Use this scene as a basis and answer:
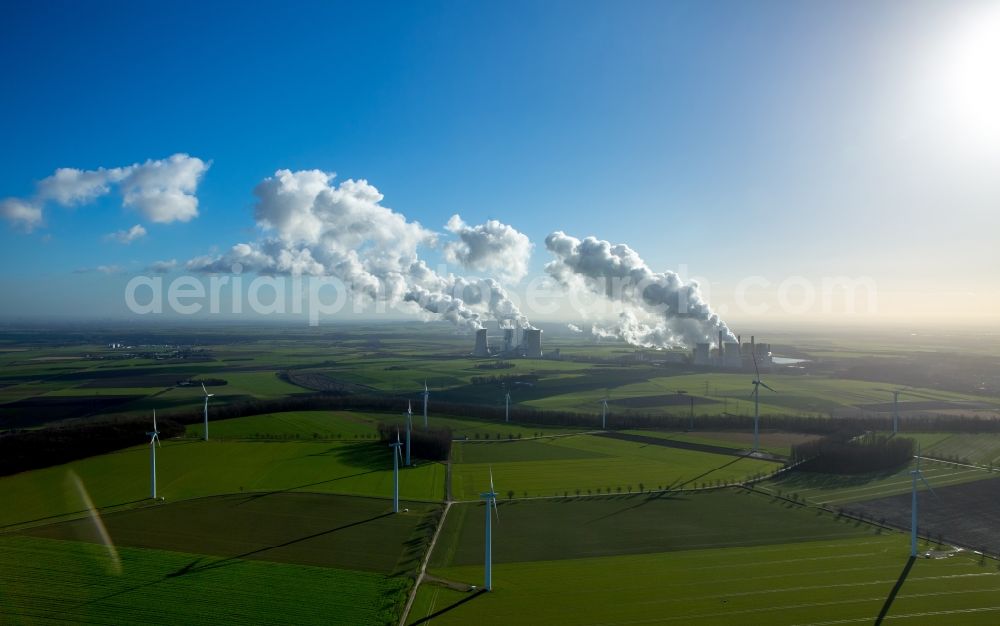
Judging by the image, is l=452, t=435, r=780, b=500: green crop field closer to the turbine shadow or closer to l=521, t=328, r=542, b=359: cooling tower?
the turbine shadow

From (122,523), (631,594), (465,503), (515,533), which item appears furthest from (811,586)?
(122,523)

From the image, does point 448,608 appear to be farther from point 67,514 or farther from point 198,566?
point 67,514

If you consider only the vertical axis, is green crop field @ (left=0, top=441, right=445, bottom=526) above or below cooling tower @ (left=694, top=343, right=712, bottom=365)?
below

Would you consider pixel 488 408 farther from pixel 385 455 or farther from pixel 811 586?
pixel 811 586

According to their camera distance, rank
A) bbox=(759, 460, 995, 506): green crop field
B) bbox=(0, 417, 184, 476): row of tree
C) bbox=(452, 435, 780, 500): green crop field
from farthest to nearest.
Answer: bbox=(0, 417, 184, 476): row of tree
bbox=(452, 435, 780, 500): green crop field
bbox=(759, 460, 995, 506): green crop field

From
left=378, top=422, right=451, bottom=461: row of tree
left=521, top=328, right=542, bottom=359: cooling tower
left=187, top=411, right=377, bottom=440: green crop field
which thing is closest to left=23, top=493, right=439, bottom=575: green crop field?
left=378, top=422, right=451, bottom=461: row of tree

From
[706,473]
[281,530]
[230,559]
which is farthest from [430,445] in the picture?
[230,559]

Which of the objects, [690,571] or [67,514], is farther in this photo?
[67,514]
